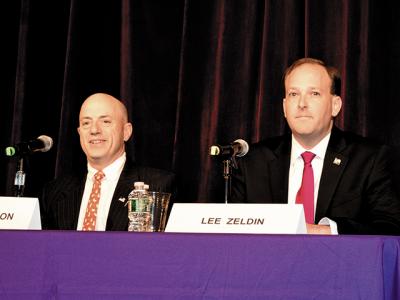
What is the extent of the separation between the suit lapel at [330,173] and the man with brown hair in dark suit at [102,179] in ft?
2.70

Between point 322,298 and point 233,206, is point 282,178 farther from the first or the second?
point 322,298

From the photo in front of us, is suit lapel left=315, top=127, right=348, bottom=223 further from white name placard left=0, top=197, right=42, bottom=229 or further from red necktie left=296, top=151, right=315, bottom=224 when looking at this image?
white name placard left=0, top=197, right=42, bottom=229

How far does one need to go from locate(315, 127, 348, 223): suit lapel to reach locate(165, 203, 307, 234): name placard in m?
1.10

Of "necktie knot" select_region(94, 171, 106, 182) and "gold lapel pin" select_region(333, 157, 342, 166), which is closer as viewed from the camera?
"gold lapel pin" select_region(333, 157, 342, 166)

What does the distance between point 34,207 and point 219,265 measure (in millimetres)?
794

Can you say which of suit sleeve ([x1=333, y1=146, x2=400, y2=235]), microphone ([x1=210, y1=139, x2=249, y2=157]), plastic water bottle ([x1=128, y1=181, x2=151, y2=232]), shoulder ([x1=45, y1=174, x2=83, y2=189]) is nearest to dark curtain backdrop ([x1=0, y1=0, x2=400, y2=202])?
shoulder ([x1=45, y1=174, x2=83, y2=189])

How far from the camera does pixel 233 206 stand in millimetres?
2164

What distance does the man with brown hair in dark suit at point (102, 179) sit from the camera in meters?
3.60

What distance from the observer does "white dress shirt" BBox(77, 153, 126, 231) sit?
3.61m

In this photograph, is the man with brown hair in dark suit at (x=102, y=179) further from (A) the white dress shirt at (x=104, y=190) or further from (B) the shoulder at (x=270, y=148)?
(B) the shoulder at (x=270, y=148)

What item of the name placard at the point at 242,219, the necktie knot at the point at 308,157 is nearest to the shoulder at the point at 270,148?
the necktie knot at the point at 308,157

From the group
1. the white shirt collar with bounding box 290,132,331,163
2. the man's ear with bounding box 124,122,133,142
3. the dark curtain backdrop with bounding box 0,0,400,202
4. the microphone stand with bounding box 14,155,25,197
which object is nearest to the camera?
the microphone stand with bounding box 14,155,25,197

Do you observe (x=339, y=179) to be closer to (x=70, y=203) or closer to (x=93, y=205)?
(x=93, y=205)

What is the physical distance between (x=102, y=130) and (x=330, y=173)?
1.23 m
